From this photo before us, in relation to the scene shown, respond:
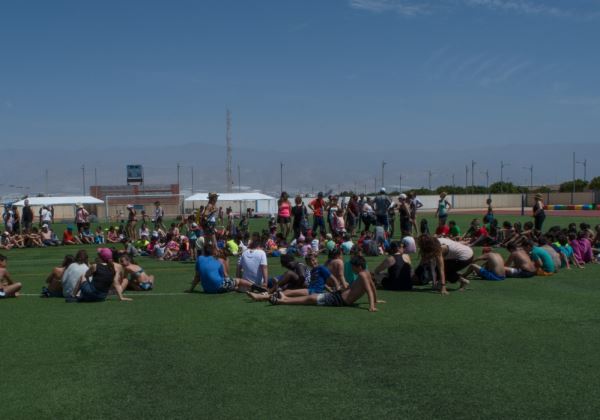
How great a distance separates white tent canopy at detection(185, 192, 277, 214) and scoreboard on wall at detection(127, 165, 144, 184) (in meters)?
24.0

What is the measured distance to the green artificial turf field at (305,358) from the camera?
16.7ft

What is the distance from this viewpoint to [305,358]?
6.44 metres

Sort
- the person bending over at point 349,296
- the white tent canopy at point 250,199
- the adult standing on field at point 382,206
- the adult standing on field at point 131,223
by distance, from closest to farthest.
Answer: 1. the person bending over at point 349,296
2. the adult standing on field at point 382,206
3. the adult standing on field at point 131,223
4. the white tent canopy at point 250,199

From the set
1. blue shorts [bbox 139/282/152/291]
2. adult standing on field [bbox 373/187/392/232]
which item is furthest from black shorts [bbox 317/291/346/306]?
adult standing on field [bbox 373/187/392/232]

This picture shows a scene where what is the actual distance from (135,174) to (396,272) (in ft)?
252

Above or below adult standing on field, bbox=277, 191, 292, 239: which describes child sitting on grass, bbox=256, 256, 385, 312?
below

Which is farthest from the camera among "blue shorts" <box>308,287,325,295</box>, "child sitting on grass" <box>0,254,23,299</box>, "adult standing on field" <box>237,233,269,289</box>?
"adult standing on field" <box>237,233,269,289</box>

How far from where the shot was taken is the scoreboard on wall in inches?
3214

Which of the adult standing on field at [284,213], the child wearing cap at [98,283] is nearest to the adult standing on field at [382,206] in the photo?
the adult standing on field at [284,213]

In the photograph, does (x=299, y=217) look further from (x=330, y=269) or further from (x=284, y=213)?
(x=330, y=269)

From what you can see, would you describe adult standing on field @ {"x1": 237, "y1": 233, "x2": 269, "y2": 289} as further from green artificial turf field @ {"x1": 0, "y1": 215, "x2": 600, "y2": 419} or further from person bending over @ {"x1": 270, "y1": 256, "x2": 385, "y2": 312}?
person bending over @ {"x1": 270, "y1": 256, "x2": 385, "y2": 312}

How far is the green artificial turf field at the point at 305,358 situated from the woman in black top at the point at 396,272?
64 centimetres

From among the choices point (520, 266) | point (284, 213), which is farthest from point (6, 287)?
point (284, 213)

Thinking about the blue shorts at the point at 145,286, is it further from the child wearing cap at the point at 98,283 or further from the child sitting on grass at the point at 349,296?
the child sitting on grass at the point at 349,296
